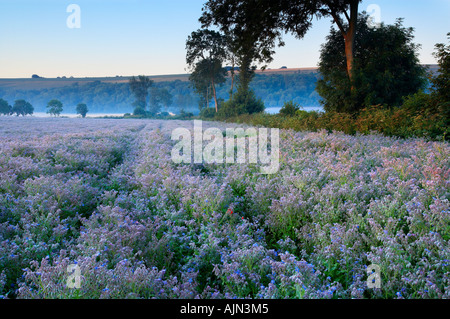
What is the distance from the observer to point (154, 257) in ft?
10.2

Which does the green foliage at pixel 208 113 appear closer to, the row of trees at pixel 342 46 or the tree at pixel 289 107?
the tree at pixel 289 107

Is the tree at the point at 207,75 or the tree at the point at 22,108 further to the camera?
the tree at the point at 22,108

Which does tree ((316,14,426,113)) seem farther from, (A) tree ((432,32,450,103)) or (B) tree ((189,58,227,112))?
(B) tree ((189,58,227,112))

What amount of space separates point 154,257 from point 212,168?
4.10 m

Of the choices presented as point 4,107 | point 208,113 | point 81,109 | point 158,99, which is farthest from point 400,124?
point 81,109

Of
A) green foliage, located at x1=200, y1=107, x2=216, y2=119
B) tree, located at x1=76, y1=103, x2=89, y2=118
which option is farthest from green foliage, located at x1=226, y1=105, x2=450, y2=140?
tree, located at x1=76, y1=103, x2=89, y2=118

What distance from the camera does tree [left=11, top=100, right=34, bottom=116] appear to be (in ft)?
311

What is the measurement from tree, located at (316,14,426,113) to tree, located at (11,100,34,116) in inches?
4318

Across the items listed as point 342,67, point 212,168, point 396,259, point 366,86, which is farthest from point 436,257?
point 342,67

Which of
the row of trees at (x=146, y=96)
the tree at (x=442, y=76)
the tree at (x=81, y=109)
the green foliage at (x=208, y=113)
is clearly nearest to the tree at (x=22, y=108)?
the tree at (x=81, y=109)

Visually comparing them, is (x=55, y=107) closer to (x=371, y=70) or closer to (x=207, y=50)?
(x=207, y=50)

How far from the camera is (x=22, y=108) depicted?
9631 cm

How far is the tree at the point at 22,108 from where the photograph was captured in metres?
94.8

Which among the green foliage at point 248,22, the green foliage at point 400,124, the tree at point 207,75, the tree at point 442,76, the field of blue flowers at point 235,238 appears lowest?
the field of blue flowers at point 235,238
